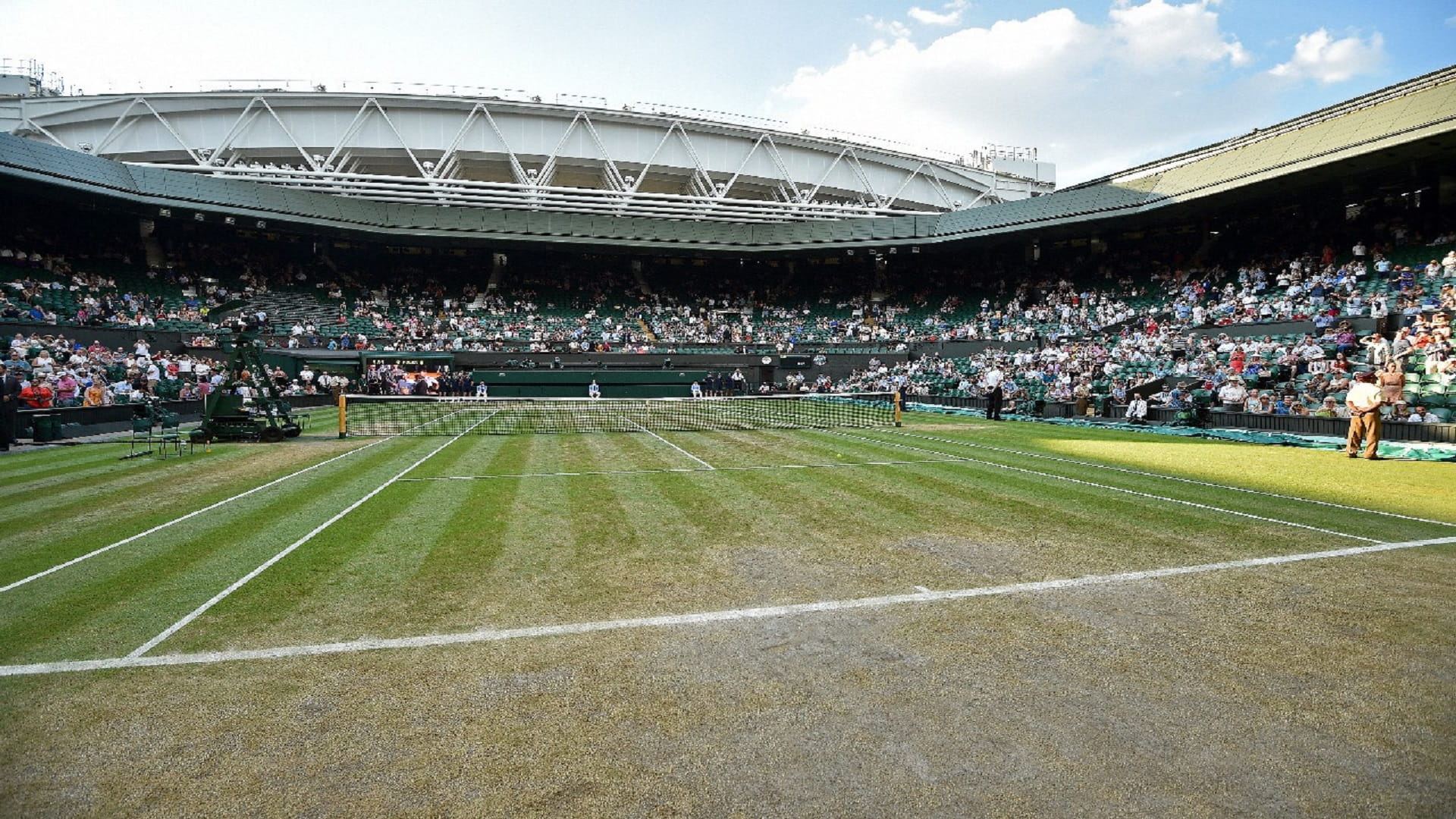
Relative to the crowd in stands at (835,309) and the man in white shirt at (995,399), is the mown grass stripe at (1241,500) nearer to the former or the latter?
the crowd in stands at (835,309)

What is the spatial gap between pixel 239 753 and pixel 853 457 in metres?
13.1

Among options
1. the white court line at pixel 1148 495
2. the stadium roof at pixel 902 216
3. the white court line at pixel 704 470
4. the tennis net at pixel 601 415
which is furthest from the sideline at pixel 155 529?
the stadium roof at pixel 902 216

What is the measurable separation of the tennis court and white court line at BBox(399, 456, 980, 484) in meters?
1.76

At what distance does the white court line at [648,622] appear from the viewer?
4836mm

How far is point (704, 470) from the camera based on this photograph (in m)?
13.8

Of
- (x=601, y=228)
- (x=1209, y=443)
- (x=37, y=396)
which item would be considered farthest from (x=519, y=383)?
(x=1209, y=443)

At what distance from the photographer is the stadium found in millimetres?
3617

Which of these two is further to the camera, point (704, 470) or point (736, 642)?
point (704, 470)

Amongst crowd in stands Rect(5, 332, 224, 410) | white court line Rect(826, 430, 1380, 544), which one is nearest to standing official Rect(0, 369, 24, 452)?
crowd in stands Rect(5, 332, 224, 410)

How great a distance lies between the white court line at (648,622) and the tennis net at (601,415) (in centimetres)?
1202

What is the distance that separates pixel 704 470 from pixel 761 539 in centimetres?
557

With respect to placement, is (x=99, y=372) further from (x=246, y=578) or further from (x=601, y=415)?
(x=246, y=578)

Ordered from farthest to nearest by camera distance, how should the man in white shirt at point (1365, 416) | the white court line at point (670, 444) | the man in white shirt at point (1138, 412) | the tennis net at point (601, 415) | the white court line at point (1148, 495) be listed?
the man in white shirt at point (1138, 412) → the tennis net at point (601, 415) → the white court line at point (670, 444) → the man in white shirt at point (1365, 416) → the white court line at point (1148, 495)

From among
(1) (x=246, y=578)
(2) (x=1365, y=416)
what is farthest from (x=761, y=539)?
(2) (x=1365, y=416)
